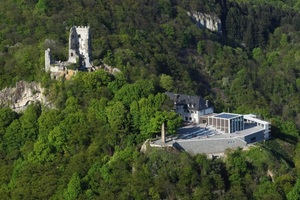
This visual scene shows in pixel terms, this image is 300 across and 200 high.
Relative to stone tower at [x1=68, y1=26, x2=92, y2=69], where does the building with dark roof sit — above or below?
below

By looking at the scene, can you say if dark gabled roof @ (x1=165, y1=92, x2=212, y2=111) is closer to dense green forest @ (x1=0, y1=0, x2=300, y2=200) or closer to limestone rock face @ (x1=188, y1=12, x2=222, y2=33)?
dense green forest @ (x1=0, y1=0, x2=300, y2=200)

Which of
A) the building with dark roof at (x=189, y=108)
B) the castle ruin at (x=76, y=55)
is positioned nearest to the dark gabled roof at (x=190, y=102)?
the building with dark roof at (x=189, y=108)

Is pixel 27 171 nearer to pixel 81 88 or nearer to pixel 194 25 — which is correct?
pixel 81 88

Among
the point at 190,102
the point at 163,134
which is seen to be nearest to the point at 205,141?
the point at 163,134

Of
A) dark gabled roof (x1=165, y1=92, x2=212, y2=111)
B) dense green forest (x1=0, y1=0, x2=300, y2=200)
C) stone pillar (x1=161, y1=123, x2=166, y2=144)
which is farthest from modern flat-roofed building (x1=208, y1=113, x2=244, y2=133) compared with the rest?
stone pillar (x1=161, y1=123, x2=166, y2=144)

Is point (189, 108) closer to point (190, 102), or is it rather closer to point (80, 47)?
point (190, 102)

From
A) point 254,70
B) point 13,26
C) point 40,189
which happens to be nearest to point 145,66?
point 13,26

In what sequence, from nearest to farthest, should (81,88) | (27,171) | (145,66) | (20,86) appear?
(27,171) < (81,88) < (20,86) < (145,66)
